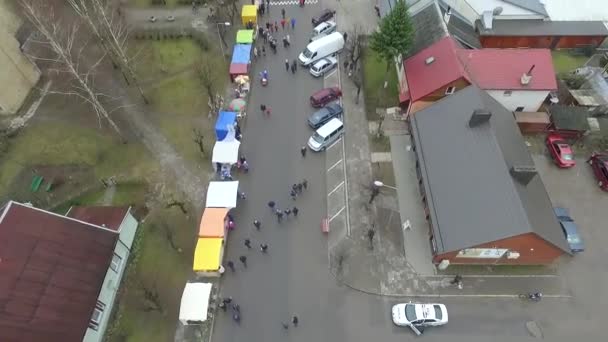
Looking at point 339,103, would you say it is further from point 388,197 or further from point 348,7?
point 348,7

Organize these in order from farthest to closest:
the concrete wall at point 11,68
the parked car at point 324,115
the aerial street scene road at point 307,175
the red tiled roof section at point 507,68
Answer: the concrete wall at point 11,68, the parked car at point 324,115, the red tiled roof section at point 507,68, the aerial street scene road at point 307,175

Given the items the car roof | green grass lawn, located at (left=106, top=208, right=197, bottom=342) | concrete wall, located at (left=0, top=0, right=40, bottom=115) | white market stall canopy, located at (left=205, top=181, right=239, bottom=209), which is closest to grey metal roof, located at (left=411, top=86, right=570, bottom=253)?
the car roof

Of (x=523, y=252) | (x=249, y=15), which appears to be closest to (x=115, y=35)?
(x=249, y=15)

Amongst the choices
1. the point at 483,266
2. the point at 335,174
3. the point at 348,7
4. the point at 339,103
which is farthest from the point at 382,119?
the point at 348,7

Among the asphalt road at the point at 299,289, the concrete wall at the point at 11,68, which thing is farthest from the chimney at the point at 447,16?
the concrete wall at the point at 11,68

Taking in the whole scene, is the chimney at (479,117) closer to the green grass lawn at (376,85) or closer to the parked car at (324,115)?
the green grass lawn at (376,85)

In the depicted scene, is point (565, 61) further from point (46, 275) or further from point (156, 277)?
point (46, 275)

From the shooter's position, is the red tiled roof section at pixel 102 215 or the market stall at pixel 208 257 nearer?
the market stall at pixel 208 257
